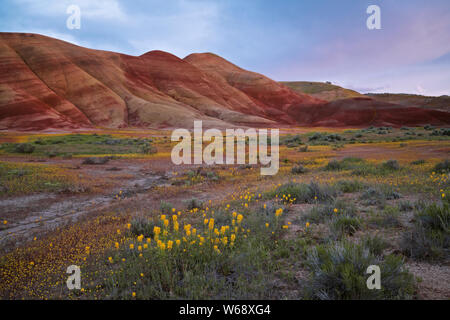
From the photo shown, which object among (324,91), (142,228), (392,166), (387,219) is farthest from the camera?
(324,91)

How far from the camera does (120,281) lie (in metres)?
2.87

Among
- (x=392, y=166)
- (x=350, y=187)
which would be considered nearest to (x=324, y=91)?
(x=392, y=166)

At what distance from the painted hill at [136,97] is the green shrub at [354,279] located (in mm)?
57517

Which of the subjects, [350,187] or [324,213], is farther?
[350,187]

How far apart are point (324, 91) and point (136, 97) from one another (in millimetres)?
97742

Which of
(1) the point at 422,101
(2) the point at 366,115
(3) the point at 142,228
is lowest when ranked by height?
(3) the point at 142,228

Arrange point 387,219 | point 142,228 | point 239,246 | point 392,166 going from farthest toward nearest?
point 392,166
point 142,228
point 387,219
point 239,246

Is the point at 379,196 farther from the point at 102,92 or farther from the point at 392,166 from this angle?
the point at 102,92

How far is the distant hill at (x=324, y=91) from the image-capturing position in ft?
390

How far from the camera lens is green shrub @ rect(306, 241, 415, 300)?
2289 mm

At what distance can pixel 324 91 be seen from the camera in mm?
125562

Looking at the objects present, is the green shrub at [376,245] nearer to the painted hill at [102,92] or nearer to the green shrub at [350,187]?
the green shrub at [350,187]
